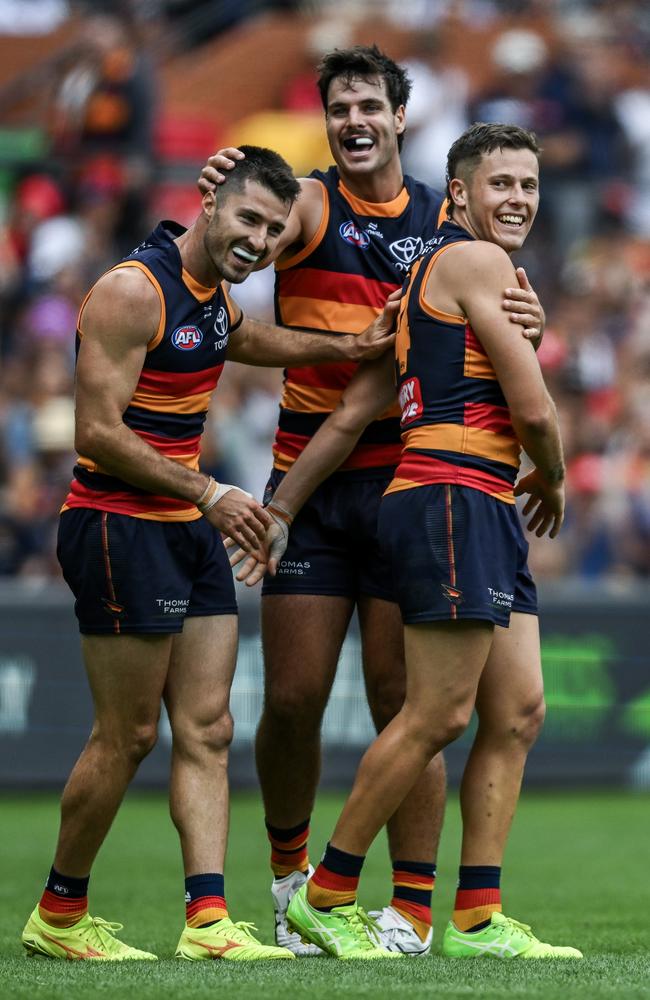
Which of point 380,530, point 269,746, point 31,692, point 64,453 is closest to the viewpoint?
point 380,530

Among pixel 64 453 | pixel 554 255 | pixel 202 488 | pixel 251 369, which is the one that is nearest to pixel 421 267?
pixel 202 488

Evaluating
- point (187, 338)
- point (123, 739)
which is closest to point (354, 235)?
point (187, 338)

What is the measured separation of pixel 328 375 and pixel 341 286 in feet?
1.04

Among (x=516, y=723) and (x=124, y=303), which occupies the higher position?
(x=124, y=303)

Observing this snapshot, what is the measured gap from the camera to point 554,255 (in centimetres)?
1614

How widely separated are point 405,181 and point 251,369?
7309 mm

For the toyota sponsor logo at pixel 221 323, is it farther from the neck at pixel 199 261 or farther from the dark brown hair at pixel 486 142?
the dark brown hair at pixel 486 142

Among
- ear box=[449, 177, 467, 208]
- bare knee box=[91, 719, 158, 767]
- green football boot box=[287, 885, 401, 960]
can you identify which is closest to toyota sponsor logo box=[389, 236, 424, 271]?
ear box=[449, 177, 467, 208]

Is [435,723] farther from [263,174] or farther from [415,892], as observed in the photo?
[263,174]

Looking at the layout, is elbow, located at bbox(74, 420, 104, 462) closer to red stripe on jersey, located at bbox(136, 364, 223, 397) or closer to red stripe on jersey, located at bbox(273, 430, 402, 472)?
red stripe on jersey, located at bbox(136, 364, 223, 397)

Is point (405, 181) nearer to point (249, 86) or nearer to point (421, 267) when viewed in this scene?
point (421, 267)

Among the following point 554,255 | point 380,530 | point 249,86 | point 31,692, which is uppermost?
point 249,86

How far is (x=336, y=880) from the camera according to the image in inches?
219

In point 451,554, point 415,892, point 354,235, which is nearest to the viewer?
point 451,554
